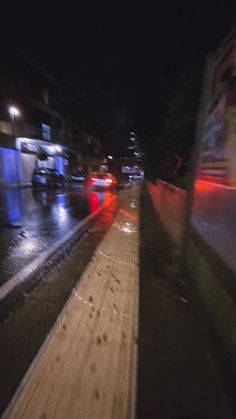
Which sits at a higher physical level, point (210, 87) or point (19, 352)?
point (210, 87)

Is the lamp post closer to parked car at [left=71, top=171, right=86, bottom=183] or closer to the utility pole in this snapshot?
parked car at [left=71, top=171, right=86, bottom=183]

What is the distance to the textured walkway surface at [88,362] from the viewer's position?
7.95 ft

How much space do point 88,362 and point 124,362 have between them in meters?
0.34

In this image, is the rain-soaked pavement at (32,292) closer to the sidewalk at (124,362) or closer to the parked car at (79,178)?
the sidewalk at (124,362)

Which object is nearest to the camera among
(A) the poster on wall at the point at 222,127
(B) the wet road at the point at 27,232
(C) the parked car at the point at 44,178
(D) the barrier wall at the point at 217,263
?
(D) the barrier wall at the point at 217,263

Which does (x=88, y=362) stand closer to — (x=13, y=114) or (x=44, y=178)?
(x=44, y=178)

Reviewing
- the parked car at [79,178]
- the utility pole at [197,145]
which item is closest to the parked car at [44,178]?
the parked car at [79,178]

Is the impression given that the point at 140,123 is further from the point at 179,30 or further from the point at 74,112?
the point at 74,112

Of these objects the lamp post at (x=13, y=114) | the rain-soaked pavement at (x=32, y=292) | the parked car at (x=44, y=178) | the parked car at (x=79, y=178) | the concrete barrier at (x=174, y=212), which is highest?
the lamp post at (x=13, y=114)

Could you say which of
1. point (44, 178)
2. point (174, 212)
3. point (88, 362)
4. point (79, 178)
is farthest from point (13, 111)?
point (88, 362)

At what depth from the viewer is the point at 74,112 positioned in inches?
2180

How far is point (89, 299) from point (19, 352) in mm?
1426

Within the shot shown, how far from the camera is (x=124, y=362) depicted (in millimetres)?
3004

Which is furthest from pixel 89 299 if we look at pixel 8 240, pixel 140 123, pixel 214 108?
pixel 140 123
